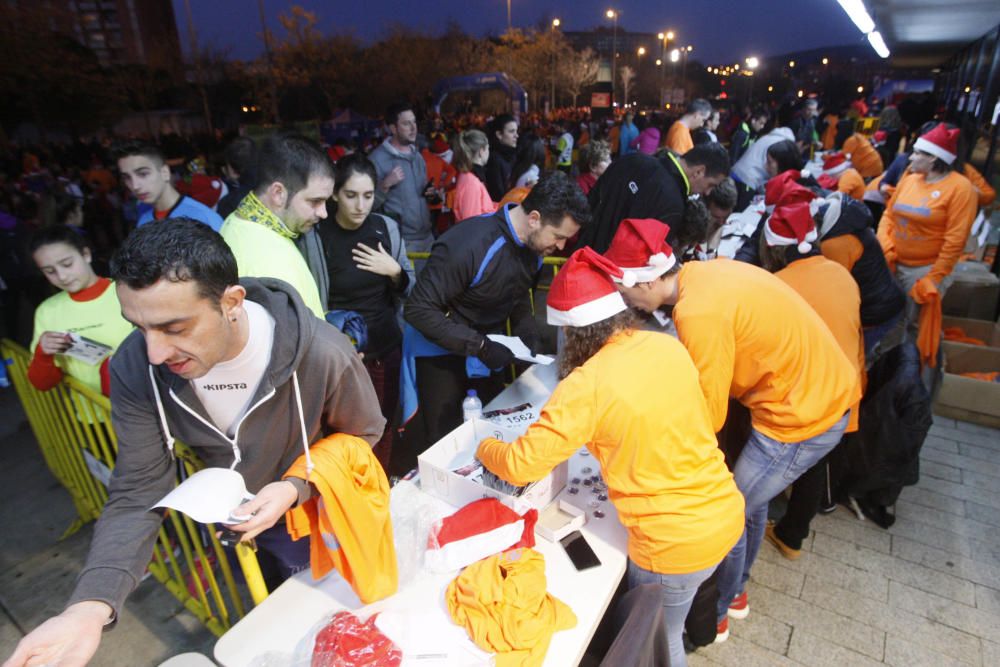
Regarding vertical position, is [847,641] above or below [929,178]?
below

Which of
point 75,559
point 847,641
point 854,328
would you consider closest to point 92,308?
point 75,559

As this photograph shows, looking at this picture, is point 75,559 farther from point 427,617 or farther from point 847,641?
point 847,641

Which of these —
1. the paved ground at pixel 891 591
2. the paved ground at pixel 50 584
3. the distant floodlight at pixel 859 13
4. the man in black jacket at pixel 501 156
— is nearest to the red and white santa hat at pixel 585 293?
the paved ground at pixel 891 591

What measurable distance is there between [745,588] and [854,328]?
56.2 inches

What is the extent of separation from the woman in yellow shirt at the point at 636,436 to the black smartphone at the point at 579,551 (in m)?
0.14

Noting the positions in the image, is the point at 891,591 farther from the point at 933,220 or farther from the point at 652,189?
the point at 933,220

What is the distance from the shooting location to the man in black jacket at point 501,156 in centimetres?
681

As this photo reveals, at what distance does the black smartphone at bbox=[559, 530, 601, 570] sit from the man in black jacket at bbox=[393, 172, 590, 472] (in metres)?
0.98

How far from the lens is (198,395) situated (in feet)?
5.11

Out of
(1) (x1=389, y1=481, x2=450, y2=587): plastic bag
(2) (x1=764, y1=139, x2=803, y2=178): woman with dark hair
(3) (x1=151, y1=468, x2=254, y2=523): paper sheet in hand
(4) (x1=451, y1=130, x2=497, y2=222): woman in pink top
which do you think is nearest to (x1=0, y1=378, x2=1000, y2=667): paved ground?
(1) (x1=389, y1=481, x2=450, y2=587): plastic bag

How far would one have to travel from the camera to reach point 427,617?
162cm

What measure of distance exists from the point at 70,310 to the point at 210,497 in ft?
6.97

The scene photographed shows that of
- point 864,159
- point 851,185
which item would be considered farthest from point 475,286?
point 864,159

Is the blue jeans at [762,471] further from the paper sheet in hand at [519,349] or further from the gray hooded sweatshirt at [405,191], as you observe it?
the gray hooded sweatshirt at [405,191]
